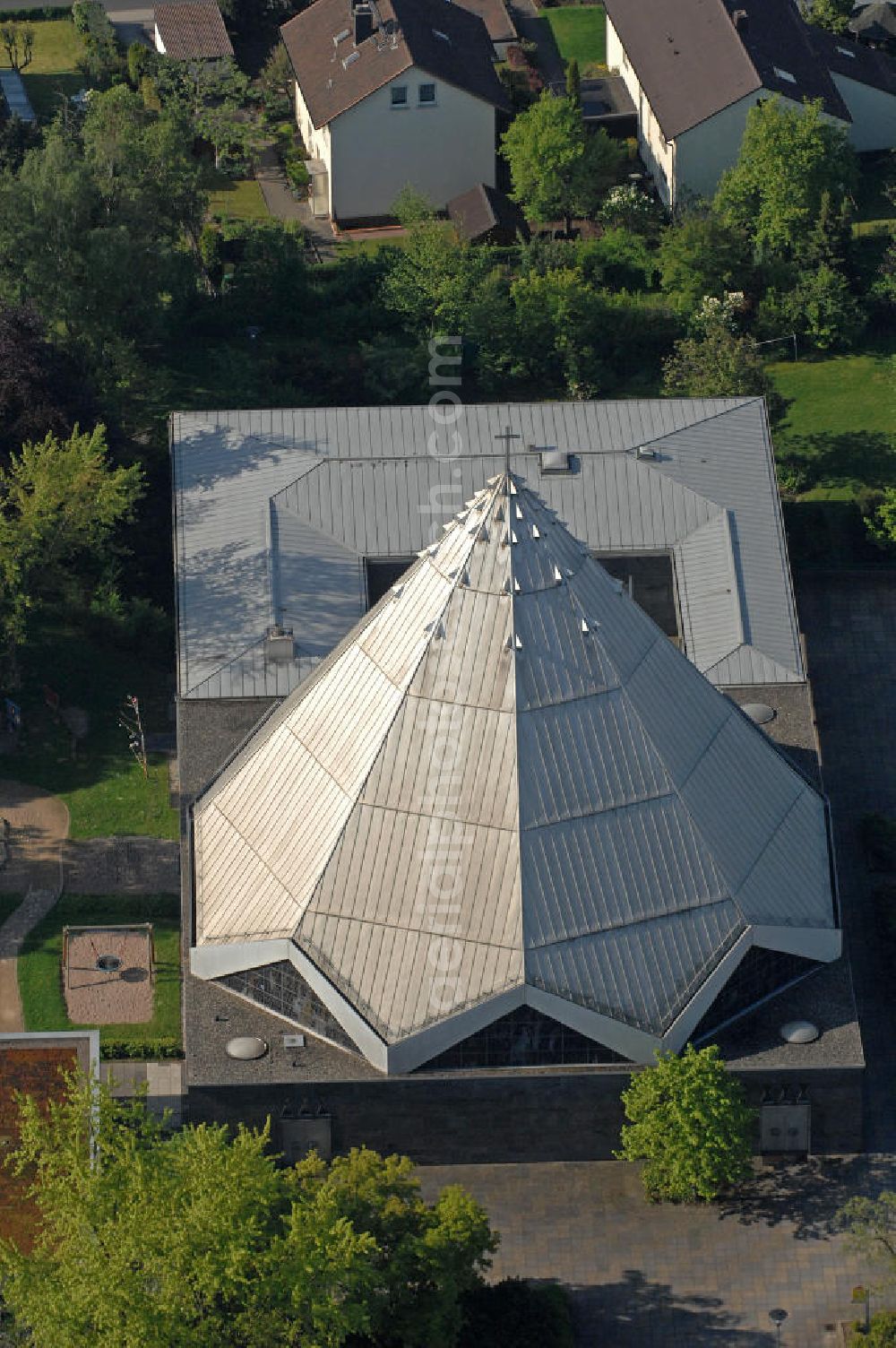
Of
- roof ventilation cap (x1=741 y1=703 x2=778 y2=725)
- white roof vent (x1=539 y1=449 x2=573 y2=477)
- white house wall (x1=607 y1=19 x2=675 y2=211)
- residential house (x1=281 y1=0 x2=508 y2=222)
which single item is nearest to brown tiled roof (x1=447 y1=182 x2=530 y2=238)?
residential house (x1=281 y1=0 x2=508 y2=222)

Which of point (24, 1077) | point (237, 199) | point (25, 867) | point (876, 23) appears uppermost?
point (876, 23)

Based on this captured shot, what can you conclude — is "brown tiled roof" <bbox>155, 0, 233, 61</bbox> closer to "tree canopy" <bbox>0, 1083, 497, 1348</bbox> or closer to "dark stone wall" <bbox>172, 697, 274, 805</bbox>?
"dark stone wall" <bbox>172, 697, 274, 805</bbox>

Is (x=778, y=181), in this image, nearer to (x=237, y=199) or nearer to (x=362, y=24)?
(x=362, y=24)

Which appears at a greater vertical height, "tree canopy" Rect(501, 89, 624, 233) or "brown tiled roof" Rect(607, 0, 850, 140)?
"brown tiled roof" Rect(607, 0, 850, 140)

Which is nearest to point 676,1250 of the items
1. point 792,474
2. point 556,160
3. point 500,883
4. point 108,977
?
point 500,883

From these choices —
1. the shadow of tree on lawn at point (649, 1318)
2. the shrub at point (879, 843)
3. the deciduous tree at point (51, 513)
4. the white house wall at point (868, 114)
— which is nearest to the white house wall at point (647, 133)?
the white house wall at point (868, 114)

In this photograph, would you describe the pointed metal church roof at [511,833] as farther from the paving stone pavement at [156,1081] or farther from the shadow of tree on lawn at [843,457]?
the shadow of tree on lawn at [843,457]
